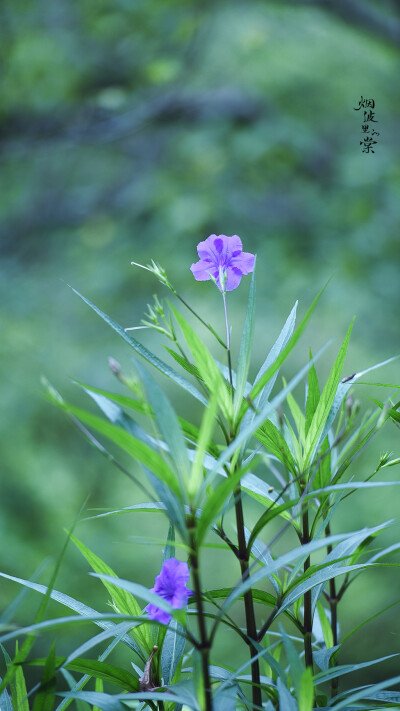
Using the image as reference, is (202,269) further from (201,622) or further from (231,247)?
(201,622)

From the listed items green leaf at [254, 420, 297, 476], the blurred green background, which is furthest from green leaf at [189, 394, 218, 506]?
the blurred green background

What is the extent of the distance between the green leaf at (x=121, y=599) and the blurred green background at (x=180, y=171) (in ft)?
3.63

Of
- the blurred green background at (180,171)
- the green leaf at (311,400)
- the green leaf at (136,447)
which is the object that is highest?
the blurred green background at (180,171)

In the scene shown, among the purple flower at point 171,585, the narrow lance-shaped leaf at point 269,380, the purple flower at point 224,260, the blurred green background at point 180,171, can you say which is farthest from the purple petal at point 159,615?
the blurred green background at point 180,171

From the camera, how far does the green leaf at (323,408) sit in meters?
0.44

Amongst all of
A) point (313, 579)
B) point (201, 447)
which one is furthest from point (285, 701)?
point (201, 447)

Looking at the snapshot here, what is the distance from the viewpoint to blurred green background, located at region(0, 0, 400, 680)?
1.64 m

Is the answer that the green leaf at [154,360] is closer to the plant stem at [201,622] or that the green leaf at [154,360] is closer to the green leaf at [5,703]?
the plant stem at [201,622]

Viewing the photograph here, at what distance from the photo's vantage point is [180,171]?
5.96ft

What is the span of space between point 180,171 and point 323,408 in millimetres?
1499

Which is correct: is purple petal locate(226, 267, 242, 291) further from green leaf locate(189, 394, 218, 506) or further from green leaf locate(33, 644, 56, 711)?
green leaf locate(33, 644, 56, 711)

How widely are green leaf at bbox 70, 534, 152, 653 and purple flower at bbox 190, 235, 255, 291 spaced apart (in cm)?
22

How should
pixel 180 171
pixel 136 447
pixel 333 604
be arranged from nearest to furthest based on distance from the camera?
1. pixel 136 447
2. pixel 333 604
3. pixel 180 171

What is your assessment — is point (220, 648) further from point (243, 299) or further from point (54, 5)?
point (54, 5)
